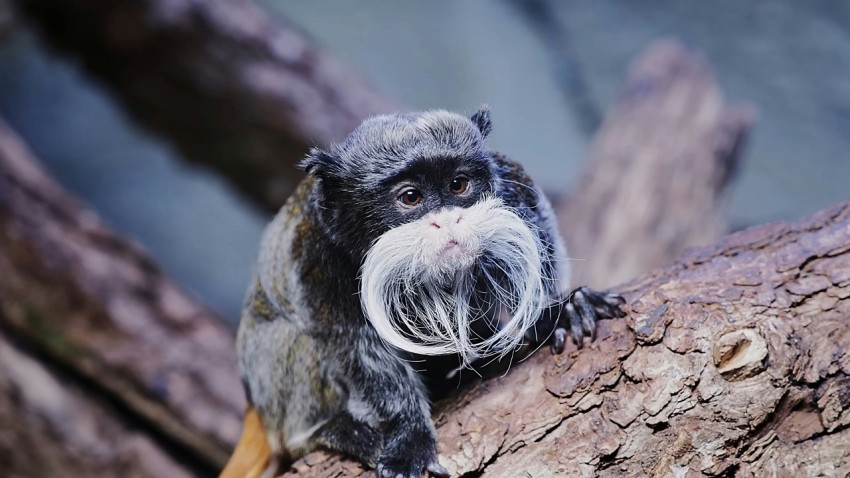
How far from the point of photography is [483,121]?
8.40 feet

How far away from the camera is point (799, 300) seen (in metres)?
2.21

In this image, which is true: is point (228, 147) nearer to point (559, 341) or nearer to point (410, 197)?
point (410, 197)

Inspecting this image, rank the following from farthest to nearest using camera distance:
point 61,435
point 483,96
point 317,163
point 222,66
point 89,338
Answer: point 483,96 → point 222,66 → point 89,338 → point 61,435 → point 317,163

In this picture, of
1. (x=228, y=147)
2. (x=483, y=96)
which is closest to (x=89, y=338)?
(x=228, y=147)

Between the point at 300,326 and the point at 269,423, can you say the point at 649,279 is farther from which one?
the point at 269,423

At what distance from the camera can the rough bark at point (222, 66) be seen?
548 centimetres

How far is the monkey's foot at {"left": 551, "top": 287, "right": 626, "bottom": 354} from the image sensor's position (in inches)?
91.2

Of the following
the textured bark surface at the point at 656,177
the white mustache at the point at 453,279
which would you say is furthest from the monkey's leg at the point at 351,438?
the textured bark surface at the point at 656,177

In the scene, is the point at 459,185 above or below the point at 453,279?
Answer: above

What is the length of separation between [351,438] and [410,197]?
2.84ft

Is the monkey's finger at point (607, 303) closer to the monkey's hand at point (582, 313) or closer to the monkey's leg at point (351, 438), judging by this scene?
the monkey's hand at point (582, 313)

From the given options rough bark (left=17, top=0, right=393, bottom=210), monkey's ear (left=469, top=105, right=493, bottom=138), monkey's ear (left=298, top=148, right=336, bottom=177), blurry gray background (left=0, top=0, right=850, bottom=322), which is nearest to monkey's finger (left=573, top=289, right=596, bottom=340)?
monkey's ear (left=469, top=105, right=493, bottom=138)

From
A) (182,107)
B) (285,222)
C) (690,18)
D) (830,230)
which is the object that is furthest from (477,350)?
(690,18)

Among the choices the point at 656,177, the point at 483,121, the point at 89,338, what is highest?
the point at 656,177
